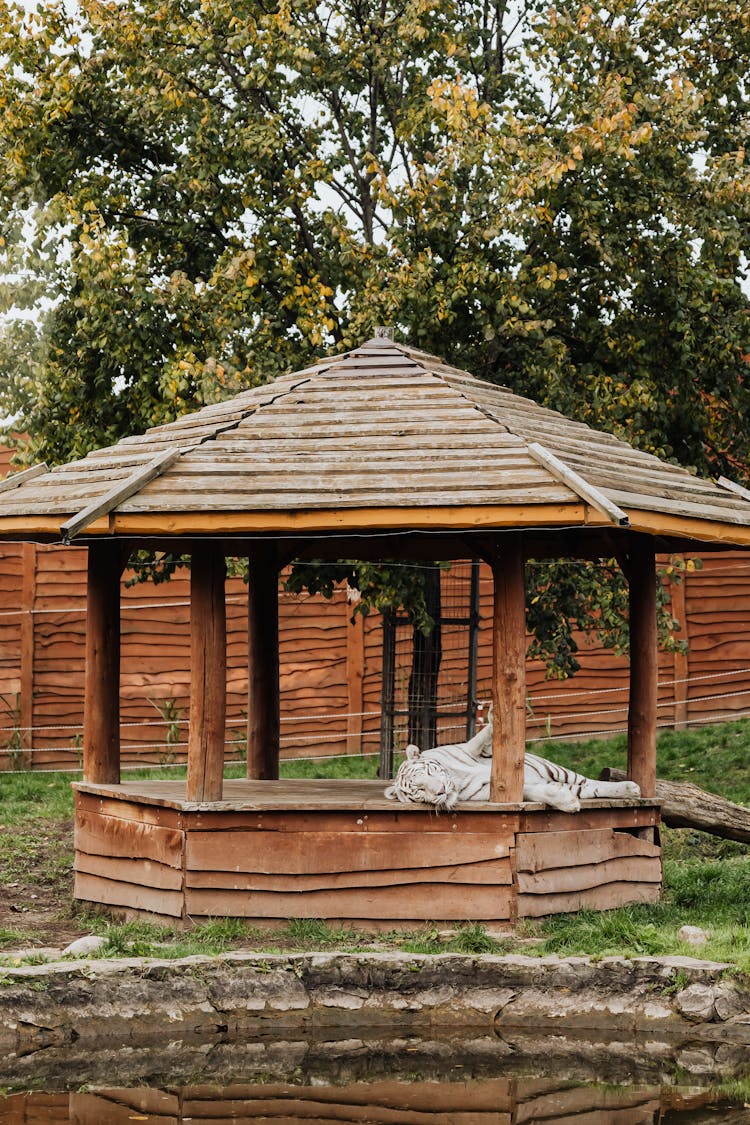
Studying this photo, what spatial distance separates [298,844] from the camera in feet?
27.4

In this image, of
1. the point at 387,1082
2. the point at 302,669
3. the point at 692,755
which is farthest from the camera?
the point at 302,669

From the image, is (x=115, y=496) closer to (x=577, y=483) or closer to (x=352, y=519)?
(x=352, y=519)

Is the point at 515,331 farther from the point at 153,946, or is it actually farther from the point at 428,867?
the point at 153,946

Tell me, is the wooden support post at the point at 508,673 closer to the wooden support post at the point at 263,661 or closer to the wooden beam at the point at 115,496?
the wooden beam at the point at 115,496

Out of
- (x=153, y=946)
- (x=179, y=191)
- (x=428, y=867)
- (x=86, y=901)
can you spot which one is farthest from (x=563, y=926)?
(x=179, y=191)

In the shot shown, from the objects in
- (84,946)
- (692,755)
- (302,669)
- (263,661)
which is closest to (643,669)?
(263,661)

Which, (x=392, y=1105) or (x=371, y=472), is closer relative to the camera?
(x=392, y=1105)

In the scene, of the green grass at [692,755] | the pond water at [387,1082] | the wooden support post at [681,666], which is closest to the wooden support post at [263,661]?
the green grass at [692,755]

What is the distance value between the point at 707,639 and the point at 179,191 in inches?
314

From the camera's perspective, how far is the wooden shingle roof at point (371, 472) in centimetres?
802

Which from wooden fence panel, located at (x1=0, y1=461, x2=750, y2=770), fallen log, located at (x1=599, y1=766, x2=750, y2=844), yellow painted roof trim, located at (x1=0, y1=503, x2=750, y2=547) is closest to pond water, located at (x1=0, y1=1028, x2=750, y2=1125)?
yellow painted roof trim, located at (x1=0, y1=503, x2=750, y2=547)

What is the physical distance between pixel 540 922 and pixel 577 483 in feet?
8.20

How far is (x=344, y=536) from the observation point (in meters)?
8.85

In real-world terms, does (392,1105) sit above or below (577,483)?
below
